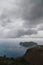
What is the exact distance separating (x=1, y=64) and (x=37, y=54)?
15228 millimetres

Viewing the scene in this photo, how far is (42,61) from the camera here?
151 ft

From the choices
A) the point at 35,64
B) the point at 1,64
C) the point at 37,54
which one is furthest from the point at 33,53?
the point at 1,64

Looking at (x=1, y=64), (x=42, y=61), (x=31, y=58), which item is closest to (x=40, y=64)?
(x=42, y=61)

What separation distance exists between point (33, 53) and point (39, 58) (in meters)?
3.35

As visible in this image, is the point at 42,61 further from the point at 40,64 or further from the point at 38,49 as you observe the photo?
the point at 38,49

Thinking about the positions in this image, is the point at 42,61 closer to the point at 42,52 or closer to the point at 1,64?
the point at 42,52

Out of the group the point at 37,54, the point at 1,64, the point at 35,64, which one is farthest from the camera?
the point at 37,54

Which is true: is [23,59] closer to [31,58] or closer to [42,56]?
[31,58]

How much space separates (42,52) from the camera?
48406 millimetres

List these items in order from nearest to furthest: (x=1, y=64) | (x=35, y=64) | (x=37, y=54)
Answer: (x=1, y=64)
(x=35, y=64)
(x=37, y=54)

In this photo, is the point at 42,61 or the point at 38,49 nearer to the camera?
the point at 42,61

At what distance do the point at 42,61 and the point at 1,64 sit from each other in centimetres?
1460

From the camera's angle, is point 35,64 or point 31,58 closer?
point 35,64

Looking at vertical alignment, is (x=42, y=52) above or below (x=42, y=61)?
above
